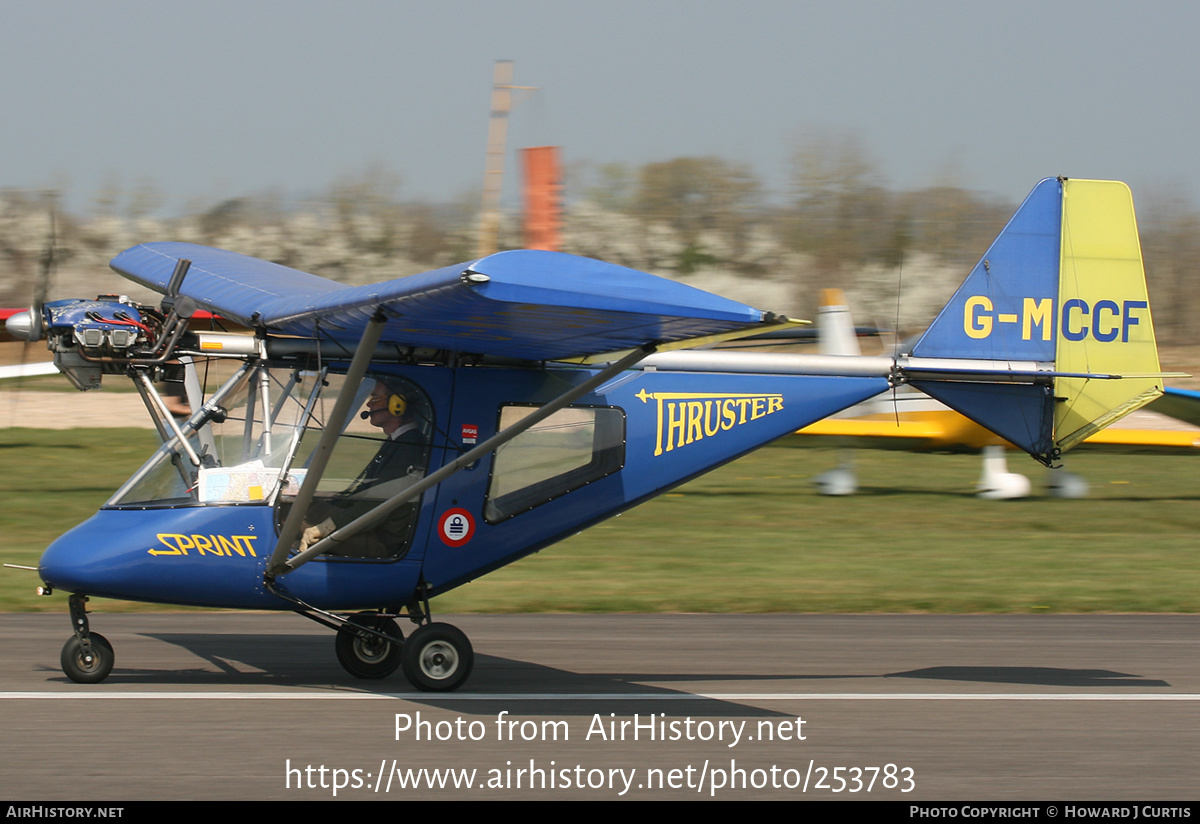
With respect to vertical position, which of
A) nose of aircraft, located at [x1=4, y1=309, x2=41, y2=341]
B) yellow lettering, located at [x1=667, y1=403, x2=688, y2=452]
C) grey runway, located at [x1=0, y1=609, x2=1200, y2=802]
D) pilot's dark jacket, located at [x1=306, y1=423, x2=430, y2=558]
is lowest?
grey runway, located at [x1=0, y1=609, x2=1200, y2=802]

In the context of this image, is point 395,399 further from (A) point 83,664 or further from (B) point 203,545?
(A) point 83,664

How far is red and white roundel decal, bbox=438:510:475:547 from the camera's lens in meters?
6.99

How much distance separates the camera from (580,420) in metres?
7.30

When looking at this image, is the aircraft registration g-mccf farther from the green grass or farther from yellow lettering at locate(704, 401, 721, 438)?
the green grass

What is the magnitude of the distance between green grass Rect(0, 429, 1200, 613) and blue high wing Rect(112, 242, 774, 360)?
391cm

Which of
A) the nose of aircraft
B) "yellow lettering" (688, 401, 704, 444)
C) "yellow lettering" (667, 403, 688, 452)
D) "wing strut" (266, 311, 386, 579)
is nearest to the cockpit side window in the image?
"yellow lettering" (667, 403, 688, 452)

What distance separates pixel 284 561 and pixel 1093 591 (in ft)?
26.5

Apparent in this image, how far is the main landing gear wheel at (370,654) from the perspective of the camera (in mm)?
7340

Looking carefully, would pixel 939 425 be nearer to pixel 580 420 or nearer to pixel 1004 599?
pixel 1004 599

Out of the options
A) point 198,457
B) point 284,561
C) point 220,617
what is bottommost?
point 220,617

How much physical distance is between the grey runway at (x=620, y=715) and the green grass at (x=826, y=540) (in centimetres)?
123

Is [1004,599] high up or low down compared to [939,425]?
down
